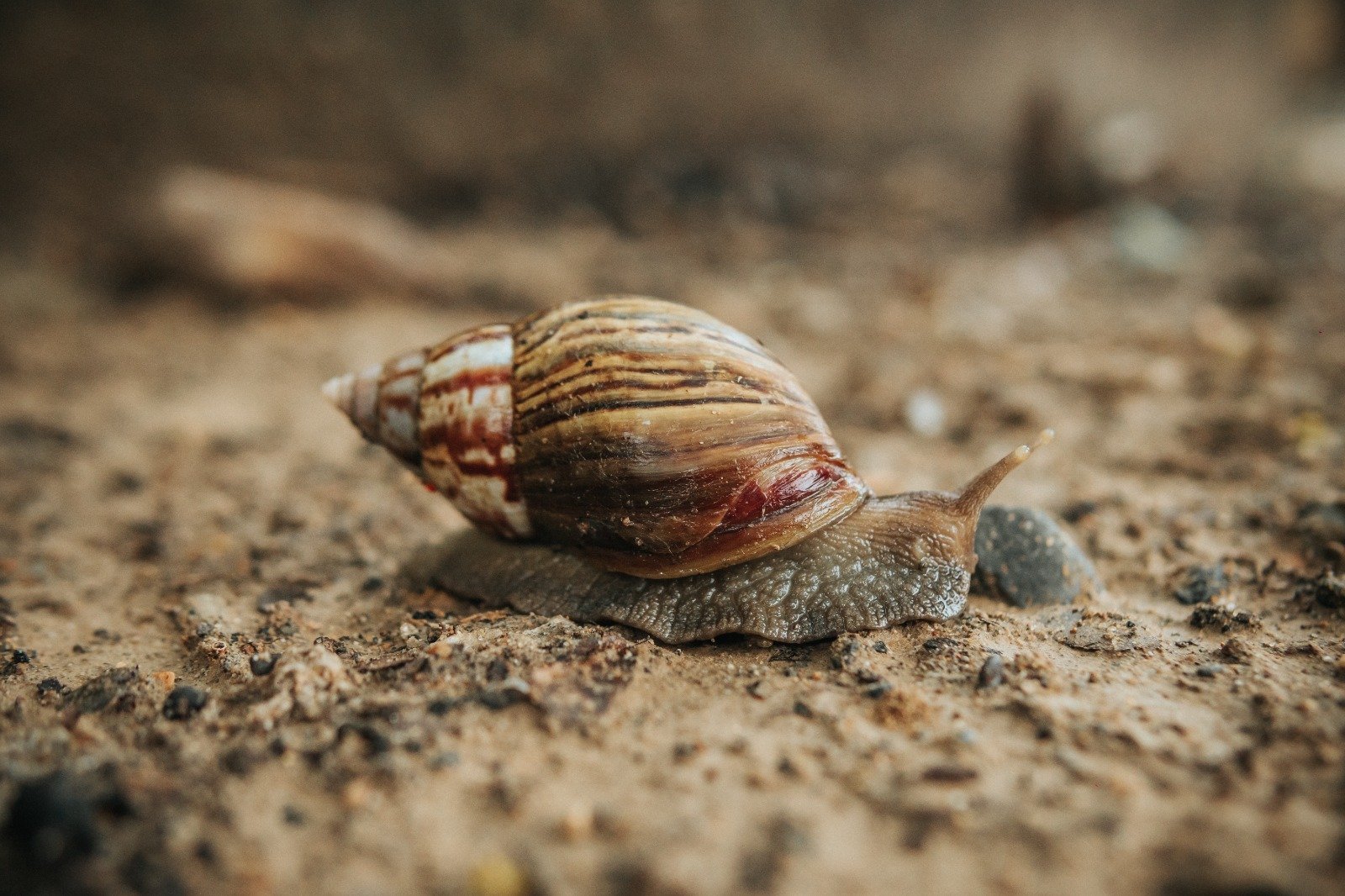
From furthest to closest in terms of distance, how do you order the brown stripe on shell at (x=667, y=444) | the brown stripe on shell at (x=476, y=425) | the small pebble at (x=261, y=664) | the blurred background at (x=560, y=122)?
the blurred background at (x=560, y=122) < the brown stripe on shell at (x=476, y=425) < the brown stripe on shell at (x=667, y=444) < the small pebble at (x=261, y=664)

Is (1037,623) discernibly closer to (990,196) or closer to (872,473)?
(872,473)

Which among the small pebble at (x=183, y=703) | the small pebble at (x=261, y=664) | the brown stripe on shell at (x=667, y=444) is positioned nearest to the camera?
the small pebble at (x=183, y=703)

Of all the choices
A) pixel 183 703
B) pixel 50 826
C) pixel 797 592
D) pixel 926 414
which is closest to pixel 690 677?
pixel 797 592

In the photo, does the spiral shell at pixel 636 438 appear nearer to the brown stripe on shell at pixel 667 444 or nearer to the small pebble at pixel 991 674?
the brown stripe on shell at pixel 667 444

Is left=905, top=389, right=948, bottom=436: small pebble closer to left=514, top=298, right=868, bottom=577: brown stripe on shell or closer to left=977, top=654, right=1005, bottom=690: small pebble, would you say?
left=514, top=298, right=868, bottom=577: brown stripe on shell

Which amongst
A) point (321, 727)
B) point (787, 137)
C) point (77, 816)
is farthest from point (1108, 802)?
point (787, 137)

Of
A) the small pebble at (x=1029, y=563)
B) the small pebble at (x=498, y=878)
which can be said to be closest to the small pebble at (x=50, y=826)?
the small pebble at (x=498, y=878)
